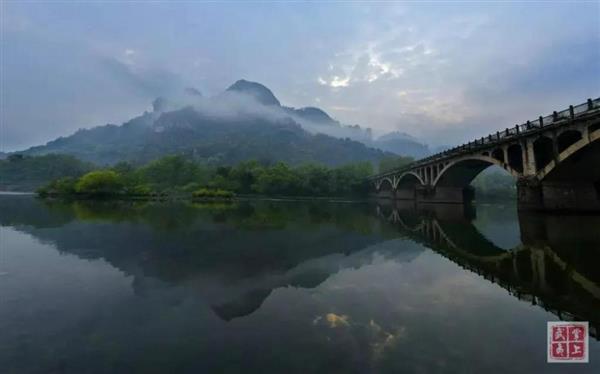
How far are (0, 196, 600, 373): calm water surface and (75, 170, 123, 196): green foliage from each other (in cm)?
6343

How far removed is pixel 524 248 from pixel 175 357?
16328 millimetres

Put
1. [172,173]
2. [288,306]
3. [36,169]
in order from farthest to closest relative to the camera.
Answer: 1. [36,169]
2. [172,173]
3. [288,306]

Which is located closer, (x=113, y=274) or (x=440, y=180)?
(x=113, y=274)

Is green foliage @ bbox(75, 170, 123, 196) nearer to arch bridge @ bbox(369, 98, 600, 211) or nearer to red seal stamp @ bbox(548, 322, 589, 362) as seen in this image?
arch bridge @ bbox(369, 98, 600, 211)

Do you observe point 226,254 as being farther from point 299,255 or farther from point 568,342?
point 568,342

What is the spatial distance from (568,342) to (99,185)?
282 ft

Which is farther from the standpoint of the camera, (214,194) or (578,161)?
(214,194)

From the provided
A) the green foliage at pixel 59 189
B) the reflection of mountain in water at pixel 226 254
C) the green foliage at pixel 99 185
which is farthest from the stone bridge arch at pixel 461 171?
the green foliage at pixel 59 189

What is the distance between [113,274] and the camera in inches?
433

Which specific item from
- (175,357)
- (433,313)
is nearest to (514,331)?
(433,313)

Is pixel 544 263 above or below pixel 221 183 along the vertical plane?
below

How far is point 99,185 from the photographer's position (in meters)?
74.9

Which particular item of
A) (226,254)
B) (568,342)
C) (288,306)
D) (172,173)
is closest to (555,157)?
(568,342)

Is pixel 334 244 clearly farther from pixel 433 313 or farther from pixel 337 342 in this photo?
pixel 337 342
